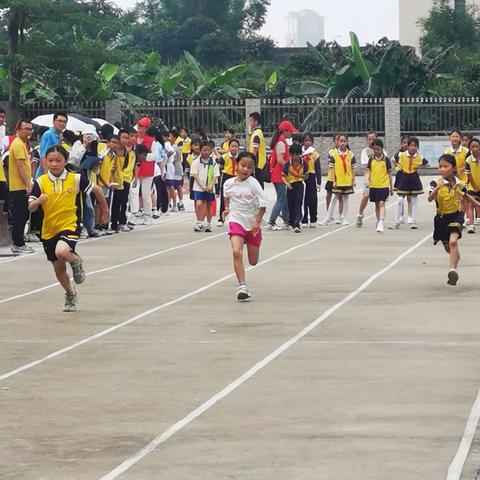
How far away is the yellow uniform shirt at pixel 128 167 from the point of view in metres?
26.0

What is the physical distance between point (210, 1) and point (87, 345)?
95654mm

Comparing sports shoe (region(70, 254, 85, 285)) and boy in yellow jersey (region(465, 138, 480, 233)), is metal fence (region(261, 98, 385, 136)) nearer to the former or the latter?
boy in yellow jersey (region(465, 138, 480, 233))

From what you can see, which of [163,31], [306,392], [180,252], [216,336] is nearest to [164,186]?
[180,252]

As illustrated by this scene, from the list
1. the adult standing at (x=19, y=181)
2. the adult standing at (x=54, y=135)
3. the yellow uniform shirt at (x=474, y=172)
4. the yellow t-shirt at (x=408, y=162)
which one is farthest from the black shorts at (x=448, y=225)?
the yellow t-shirt at (x=408, y=162)

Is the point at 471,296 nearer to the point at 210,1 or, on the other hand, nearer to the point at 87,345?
the point at 87,345

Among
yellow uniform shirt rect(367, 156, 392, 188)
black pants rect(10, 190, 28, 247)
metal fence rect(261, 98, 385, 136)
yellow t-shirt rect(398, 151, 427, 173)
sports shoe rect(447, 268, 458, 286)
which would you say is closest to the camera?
sports shoe rect(447, 268, 458, 286)

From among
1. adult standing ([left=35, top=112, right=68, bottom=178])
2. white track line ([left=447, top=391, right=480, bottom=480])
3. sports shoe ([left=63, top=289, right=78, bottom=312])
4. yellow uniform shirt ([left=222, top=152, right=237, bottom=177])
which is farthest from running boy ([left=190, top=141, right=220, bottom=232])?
white track line ([left=447, top=391, right=480, bottom=480])

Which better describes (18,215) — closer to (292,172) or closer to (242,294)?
(292,172)

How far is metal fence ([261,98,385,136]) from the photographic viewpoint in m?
50.1

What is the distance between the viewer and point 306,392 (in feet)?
33.5

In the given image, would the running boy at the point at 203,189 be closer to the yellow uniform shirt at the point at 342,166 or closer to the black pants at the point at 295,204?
the black pants at the point at 295,204

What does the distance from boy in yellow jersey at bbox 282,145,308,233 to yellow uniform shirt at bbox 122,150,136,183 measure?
2573mm

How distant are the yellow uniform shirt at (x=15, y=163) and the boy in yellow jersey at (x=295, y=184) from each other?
5330 millimetres

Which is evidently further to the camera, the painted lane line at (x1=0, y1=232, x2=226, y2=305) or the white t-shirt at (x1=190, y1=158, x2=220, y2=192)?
the white t-shirt at (x1=190, y1=158, x2=220, y2=192)
